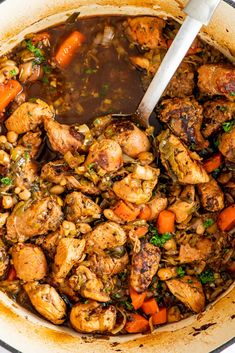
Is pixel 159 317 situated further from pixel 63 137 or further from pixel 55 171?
pixel 63 137

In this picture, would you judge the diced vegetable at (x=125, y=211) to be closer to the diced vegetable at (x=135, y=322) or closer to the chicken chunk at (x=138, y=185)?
the chicken chunk at (x=138, y=185)

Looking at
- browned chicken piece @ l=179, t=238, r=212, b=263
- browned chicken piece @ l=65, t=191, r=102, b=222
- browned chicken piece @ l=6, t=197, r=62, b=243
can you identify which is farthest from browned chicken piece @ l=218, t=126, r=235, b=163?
browned chicken piece @ l=6, t=197, r=62, b=243

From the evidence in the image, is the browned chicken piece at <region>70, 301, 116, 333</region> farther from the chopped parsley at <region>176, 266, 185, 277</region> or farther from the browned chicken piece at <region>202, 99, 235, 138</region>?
the browned chicken piece at <region>202, 99, 235, 138</region>

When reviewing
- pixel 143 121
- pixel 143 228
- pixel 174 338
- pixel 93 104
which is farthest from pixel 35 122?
pixel 174 338

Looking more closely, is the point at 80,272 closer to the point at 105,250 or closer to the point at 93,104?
the point at 105,250

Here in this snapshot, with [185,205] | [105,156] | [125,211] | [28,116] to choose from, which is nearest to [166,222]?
[185,205]
